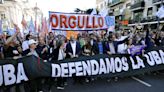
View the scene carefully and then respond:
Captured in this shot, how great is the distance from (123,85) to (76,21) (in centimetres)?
309

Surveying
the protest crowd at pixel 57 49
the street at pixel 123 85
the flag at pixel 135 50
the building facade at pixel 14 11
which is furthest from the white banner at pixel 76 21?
the building facade at pixel 14 11

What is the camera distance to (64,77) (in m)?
7.52

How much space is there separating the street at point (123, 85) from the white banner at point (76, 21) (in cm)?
203

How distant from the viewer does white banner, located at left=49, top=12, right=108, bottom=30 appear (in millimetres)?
9241

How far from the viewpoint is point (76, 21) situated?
31.8ft

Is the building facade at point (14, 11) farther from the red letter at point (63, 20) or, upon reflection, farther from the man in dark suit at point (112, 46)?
the man in dark suit at point (112, 46)

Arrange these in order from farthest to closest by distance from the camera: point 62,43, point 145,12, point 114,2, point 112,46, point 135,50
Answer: point 114,2, point 145,12, point 112,46, point 135,50, point 62,43

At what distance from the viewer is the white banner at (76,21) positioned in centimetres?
924

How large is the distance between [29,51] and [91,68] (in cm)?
190

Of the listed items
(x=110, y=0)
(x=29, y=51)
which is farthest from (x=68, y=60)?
(x=110, y=0)

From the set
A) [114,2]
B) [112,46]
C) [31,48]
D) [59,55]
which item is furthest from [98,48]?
[114,2]

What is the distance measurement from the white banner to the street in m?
2.03

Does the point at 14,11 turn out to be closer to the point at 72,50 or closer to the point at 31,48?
the point at 72,50

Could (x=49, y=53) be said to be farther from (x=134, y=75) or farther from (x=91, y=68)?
(x=134, y=75)
